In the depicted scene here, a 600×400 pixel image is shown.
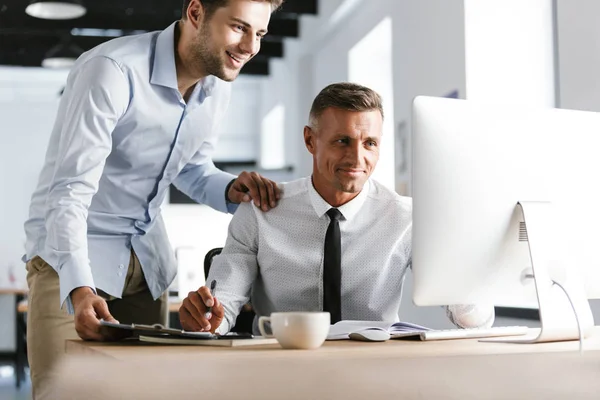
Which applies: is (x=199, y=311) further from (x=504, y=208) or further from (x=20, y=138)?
(x=20, y=138)

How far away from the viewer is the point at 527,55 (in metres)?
4.02

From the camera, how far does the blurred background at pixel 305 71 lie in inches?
155

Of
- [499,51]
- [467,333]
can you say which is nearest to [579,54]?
[499,51]

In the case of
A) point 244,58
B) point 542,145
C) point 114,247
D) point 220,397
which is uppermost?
point 244,58

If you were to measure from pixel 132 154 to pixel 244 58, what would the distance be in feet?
1.26

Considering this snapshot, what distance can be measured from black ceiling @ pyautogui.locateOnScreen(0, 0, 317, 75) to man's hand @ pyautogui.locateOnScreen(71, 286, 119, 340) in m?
5.72

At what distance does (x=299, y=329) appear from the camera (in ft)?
3.97

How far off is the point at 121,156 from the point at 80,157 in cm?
30

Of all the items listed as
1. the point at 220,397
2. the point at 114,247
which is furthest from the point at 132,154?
the point at 220,397

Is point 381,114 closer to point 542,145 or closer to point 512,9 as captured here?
point 542,145

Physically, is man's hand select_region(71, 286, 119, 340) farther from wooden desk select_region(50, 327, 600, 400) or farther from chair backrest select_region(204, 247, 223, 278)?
chair backrest select_region(204, 247, 223, 278)

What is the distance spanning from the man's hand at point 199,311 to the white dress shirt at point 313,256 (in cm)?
39

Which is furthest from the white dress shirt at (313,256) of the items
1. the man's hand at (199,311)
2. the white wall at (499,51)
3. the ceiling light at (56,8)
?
the ceiling light at (56,8)

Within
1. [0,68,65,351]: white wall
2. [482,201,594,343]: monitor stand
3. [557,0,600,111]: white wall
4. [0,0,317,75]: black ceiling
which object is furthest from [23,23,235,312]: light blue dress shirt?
[0,68,65,351]: white wall
